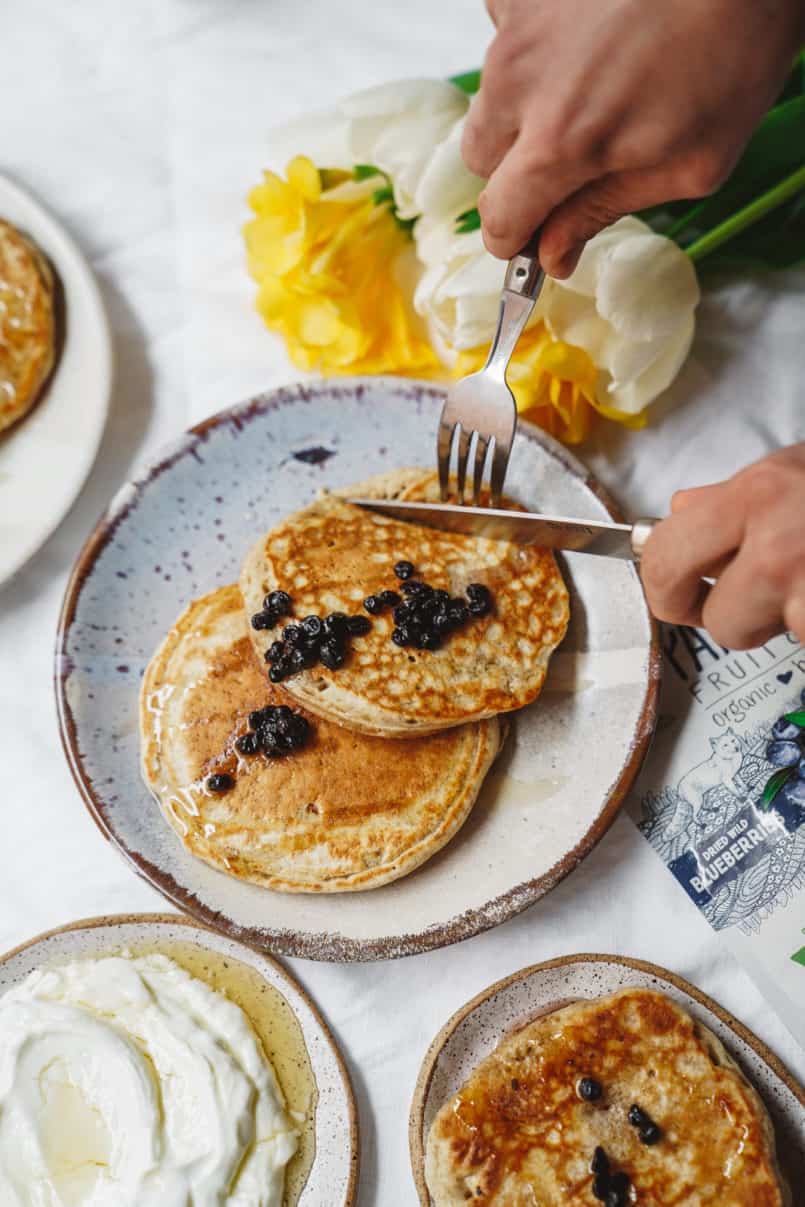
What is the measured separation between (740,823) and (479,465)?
0.76m

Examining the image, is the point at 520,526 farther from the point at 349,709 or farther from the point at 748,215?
the point at 748,215

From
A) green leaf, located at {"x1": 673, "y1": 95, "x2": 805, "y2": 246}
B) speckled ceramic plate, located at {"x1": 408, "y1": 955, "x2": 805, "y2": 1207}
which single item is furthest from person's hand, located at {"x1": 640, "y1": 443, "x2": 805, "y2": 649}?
green leaf, located at {"x1": 673, "y1": 95, "x2": 805, "y2": 246}

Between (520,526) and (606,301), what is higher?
(606,301)

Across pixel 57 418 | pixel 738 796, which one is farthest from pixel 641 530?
pixel 57 418

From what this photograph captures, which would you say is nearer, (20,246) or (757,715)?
(757,715)

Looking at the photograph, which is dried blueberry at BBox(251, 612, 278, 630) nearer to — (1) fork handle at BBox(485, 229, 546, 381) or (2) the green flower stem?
(1) fork handle at BBox(485, 229, 546, 381)

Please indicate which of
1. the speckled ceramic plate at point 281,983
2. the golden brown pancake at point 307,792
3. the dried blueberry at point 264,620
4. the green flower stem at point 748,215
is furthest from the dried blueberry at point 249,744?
the green flower stem at point 748,215

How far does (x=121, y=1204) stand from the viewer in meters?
1.54

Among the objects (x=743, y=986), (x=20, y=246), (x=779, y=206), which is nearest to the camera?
(x=743, y=986)

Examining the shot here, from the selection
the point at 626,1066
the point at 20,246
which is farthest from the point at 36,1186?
the point at 20,246

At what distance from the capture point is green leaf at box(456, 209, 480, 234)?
1669 millimetres

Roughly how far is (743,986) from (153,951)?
1020mm

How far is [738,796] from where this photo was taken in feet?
5.51

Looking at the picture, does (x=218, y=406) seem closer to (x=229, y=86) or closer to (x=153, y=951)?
(x=229, y=86)
